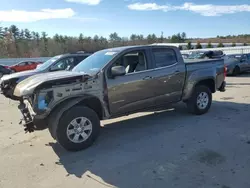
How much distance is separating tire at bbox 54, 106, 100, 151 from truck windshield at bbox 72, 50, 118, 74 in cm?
94

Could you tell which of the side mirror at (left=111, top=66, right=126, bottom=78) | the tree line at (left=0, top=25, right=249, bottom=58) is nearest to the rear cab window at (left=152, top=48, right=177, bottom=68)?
the side mirror at (left=111, top=66, right=126, bottom=78)

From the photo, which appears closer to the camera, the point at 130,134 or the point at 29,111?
the point at 29,111

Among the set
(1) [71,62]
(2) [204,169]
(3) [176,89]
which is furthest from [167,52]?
(1) [71,62]

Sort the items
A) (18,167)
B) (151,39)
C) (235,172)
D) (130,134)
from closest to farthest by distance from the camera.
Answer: (235,172), (18,167), (130,134), (151,39)

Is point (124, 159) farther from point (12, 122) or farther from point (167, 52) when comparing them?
point (12, 122)

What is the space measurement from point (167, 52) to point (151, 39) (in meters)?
76.7

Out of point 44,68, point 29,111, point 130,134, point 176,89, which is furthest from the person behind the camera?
point 44,68

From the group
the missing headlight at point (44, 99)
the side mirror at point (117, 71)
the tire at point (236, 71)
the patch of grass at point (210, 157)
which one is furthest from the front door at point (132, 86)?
the tire at point (236, 71)

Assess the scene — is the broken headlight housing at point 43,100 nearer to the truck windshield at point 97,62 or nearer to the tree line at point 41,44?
the truck windshield at point 97,62

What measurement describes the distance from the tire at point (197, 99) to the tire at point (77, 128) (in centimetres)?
300

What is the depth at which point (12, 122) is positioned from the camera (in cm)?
741

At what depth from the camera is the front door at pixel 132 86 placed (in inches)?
218

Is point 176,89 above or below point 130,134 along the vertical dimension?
above

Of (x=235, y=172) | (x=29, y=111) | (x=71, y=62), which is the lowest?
(x=235, y=172)
